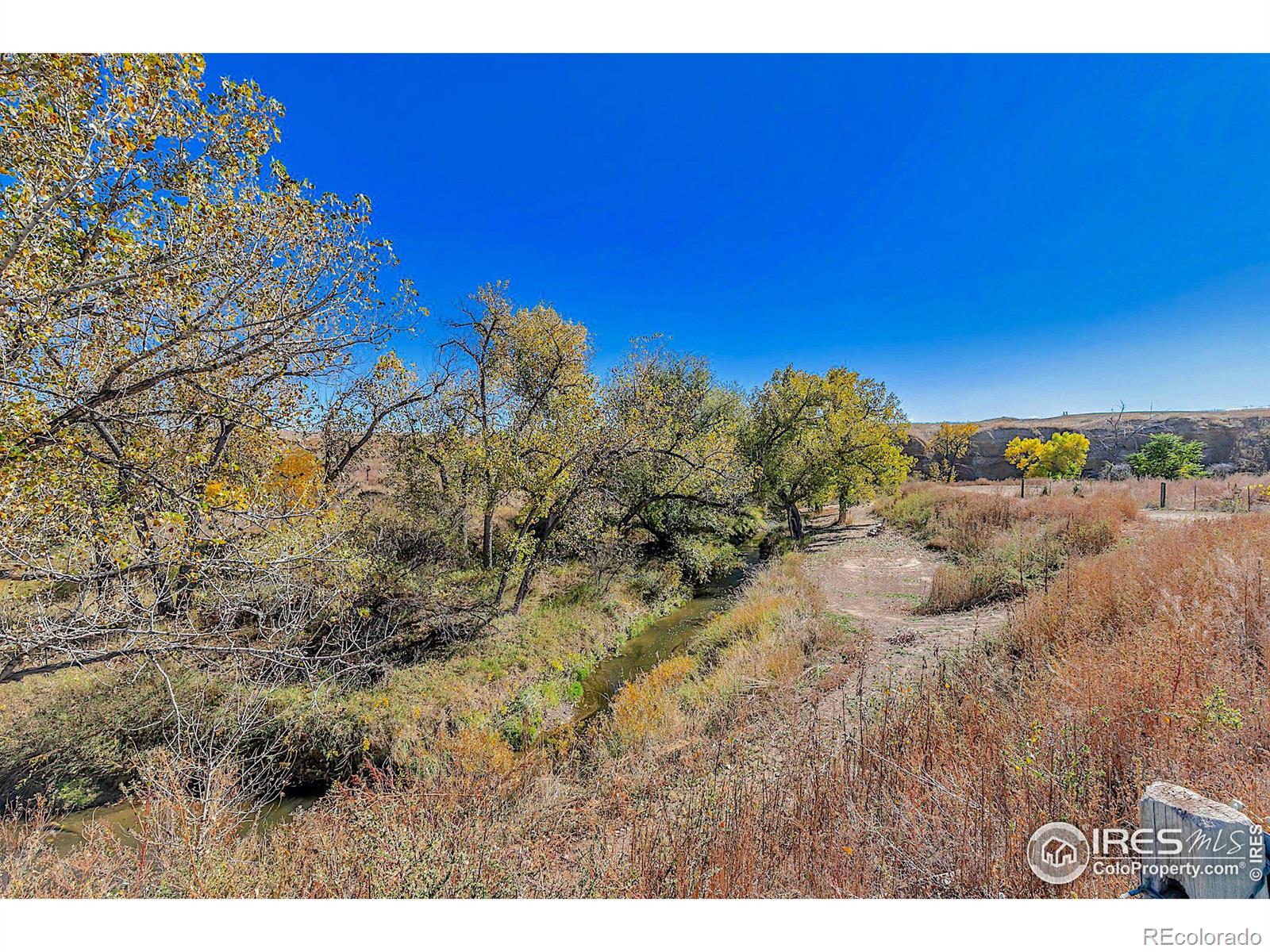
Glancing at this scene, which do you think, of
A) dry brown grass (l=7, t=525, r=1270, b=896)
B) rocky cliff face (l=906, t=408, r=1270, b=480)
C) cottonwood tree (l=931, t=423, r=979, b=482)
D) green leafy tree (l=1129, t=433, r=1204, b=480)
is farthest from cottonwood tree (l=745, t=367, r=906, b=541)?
rocky cliff face (l=906, t=408, r=1270, b=480)

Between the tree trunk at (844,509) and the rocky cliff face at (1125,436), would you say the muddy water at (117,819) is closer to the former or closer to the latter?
the tree trunk at (844,509)

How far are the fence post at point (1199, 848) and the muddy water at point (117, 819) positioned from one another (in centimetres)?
733

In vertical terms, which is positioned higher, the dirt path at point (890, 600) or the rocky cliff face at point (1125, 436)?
the rocky cliff face at point (1125, 436)

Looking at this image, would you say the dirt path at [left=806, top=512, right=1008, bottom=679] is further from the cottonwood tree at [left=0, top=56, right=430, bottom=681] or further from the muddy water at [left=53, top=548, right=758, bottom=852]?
the cottonwood tree at [left=0, top=56, right=430, bottom=681]

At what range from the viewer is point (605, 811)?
396 centimetres

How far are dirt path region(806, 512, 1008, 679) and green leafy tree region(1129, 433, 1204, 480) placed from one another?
2179cm

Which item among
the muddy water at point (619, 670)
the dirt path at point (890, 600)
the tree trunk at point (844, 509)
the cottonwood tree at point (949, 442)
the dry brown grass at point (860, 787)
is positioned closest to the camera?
the dry brown grass at point (860, 787)

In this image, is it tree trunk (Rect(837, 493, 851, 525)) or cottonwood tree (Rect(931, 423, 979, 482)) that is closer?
tree trunk (Rect(837, 493, 851, 525))

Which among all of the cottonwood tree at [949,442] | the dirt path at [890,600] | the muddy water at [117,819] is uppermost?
the cottonwood tree at [949,442]

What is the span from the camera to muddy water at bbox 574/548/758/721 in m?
7.71

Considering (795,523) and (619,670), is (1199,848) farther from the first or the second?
(795,523)

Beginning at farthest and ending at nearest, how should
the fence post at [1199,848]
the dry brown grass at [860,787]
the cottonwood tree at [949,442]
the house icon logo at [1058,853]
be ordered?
the cottonwood tree at [949,442] < the dry brown grass at [860,787] < the house icon logo at [1058,853] < the fence post at [1199,848]

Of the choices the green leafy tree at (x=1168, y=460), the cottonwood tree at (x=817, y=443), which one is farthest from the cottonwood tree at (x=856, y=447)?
the green leafy tree at (x=1168, y=460)

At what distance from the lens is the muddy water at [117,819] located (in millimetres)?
4746
